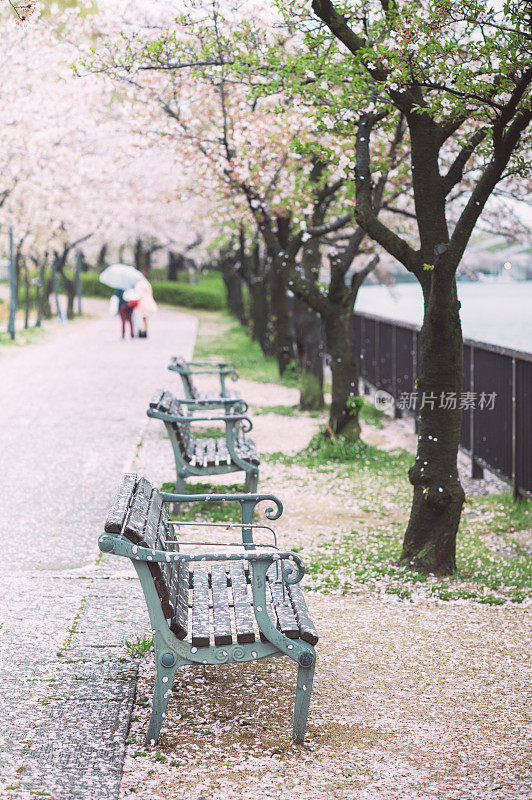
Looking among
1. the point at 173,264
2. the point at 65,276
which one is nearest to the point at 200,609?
the point at 65,276

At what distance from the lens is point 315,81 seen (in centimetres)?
636

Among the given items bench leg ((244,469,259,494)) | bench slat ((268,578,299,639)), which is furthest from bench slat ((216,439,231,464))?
bench slat ((268,578,299,639))

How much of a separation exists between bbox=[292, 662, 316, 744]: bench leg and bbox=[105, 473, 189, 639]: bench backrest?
50 centimetres

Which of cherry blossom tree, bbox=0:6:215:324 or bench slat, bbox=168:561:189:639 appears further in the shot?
cherry blossom tree, bbox=0:6:215:324

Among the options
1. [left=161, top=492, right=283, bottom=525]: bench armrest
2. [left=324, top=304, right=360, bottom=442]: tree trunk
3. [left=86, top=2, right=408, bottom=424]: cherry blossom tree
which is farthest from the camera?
[left=324, top=304, right=360, bottom=442]: tree trunk

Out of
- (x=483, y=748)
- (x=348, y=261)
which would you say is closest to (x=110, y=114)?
(x=348, y=261)

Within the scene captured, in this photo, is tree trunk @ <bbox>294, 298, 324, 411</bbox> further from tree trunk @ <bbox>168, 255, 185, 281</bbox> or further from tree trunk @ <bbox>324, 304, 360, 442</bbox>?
tree trunk @ <bbox>168, 255, 185, 281</bbox>

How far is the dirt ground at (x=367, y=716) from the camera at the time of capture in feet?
11.3

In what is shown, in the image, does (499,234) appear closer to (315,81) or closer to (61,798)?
(315,81)

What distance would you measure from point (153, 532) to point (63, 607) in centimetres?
144

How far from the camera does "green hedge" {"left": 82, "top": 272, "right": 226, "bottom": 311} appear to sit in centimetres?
5184

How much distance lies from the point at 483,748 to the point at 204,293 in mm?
48874

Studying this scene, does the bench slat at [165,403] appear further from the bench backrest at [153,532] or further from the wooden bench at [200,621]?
the wooden bench at [200,621]

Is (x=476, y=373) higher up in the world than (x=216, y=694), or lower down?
higher up
